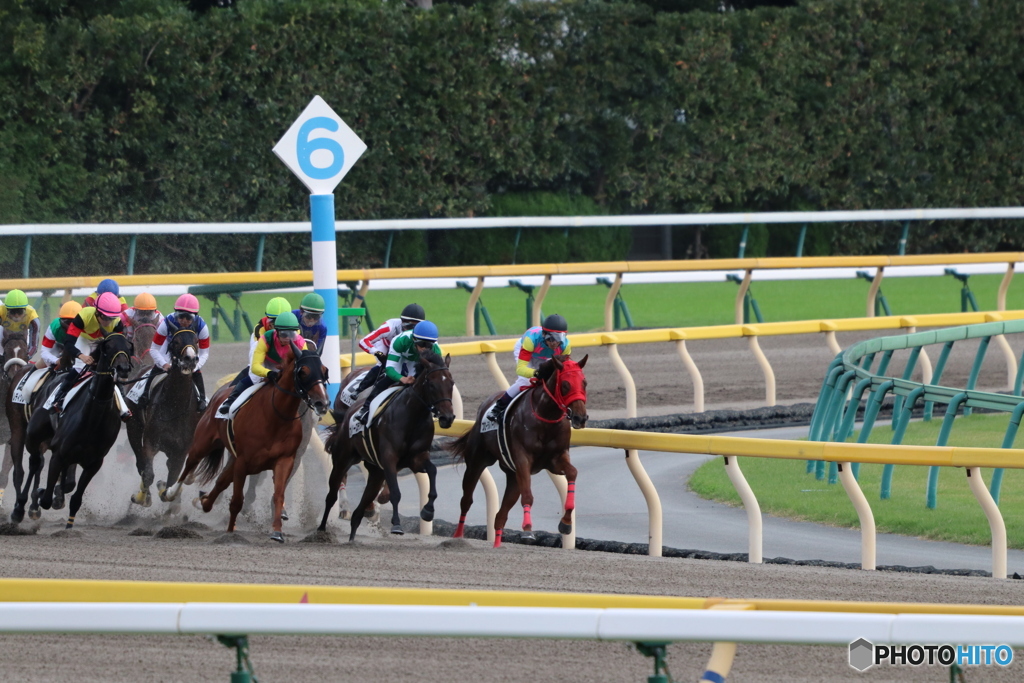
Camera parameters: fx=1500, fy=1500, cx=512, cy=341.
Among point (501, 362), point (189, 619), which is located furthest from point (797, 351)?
point (189, 619)

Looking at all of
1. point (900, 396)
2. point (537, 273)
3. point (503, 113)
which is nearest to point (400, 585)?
point (900, 396)

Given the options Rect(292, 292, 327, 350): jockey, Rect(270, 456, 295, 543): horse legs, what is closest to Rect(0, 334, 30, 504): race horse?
Rect(292, 292, 327, 350): jockey

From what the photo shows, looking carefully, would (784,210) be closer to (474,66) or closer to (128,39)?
(474,66)

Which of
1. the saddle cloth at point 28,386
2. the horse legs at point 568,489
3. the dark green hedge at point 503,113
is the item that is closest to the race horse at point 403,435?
the horse legs at point 568,489

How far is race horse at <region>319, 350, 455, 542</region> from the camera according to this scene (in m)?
7.61

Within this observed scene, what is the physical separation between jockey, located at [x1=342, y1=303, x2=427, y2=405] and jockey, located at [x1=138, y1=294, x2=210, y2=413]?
0.86 m

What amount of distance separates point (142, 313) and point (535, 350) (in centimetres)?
264

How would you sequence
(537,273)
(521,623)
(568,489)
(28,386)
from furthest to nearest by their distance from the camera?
(537,273)
(28,386)
(568,489)
(521,623)

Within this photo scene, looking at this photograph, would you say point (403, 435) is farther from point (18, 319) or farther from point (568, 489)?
point (18, 319)

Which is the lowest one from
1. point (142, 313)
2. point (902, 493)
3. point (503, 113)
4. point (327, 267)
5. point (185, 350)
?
point (902, 493)

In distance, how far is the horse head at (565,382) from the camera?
753cm

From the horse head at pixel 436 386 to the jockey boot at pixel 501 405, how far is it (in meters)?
0.38

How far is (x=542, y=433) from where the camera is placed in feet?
25.2

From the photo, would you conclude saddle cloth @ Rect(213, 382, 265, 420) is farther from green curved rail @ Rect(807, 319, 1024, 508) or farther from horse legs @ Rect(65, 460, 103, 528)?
green curved rail @ Rect(807, 319, 1024, 508)
